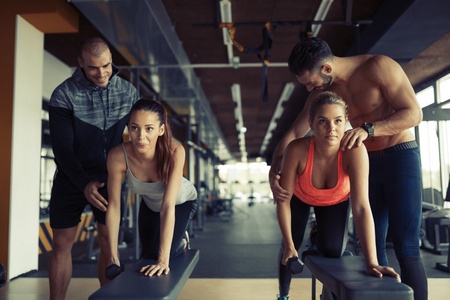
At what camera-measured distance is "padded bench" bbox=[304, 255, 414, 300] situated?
1.03 meters

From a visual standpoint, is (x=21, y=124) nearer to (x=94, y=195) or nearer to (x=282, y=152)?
(x=94, y=195)

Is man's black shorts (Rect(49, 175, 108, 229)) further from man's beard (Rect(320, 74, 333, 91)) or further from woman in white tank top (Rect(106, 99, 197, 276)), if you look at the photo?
man's beard (Rect(320, 74, 333, 91))

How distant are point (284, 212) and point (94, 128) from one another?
95cm

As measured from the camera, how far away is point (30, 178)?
9.75 feet

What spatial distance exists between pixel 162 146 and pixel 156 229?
0.39 meters

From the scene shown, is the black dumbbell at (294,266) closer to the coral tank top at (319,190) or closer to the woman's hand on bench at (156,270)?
the coral tank top at (319,190)

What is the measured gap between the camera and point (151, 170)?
154cm

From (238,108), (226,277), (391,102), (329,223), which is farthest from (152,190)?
(238,108)

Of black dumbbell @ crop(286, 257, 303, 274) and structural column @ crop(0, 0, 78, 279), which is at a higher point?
structural column @ crop(0, 0, 78, 279)

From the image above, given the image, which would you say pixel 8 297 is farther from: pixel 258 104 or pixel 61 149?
pixel 258 104

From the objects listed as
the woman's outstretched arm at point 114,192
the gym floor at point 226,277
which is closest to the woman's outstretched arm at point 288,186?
the woman's outstretched arm at point 114,192

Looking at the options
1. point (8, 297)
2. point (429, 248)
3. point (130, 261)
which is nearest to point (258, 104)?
point (429, 248)

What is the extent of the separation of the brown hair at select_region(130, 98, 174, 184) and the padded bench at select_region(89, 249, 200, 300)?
343 millimetres

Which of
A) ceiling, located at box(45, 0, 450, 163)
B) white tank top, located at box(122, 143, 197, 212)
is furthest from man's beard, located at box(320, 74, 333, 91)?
ceiling, located at box(45, 0, 450, 163)
